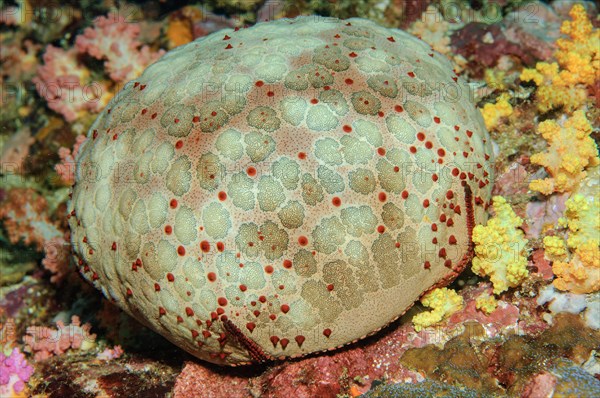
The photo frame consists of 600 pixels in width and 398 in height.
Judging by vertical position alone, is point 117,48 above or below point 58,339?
above

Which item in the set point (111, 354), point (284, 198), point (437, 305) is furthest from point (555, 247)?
point (111, 354)

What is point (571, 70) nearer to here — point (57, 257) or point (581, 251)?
point (581, 251)

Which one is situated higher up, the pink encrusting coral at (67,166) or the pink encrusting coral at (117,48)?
the pink encrusting coral at (117,48)

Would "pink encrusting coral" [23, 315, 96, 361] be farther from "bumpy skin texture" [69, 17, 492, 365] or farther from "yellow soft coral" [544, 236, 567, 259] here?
"yellow soft coral" [544, 236, 567, 259]

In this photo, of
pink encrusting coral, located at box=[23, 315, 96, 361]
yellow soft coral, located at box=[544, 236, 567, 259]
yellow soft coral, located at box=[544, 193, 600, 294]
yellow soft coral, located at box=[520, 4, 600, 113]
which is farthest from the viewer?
pink encrusting coral, located at box=[23, 315, 96, 361]

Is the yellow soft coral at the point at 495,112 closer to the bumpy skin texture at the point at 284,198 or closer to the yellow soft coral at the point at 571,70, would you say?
the yellow soft coral at the point at 571,70

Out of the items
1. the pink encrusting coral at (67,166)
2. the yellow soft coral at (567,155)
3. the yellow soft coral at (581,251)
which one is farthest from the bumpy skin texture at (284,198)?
the pink encrusting coral at (67,166)

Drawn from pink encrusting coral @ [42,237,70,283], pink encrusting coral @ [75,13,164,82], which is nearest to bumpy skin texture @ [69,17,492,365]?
pink encrusting coral @ [42,237,70,283]
